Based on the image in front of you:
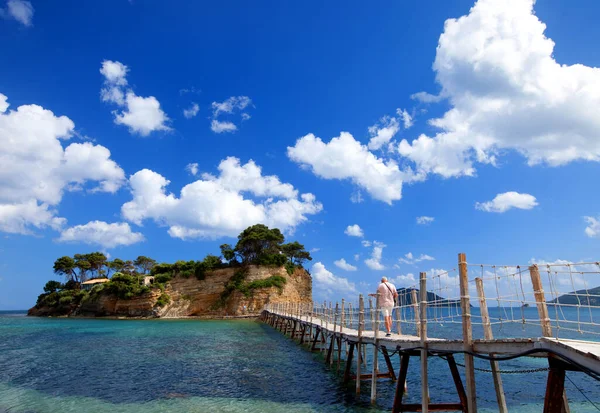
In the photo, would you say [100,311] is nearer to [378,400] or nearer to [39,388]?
[39,388]

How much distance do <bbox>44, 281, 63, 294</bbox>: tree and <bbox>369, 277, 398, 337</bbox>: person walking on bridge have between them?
73968 millimetres

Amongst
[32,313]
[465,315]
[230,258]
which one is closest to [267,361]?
[465,315]

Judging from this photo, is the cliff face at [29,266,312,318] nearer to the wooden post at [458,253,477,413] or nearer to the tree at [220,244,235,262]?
the tree at [220,244,235,262]

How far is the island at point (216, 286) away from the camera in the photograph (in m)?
52.8

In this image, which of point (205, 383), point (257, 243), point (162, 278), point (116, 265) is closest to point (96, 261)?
point (116, 265)

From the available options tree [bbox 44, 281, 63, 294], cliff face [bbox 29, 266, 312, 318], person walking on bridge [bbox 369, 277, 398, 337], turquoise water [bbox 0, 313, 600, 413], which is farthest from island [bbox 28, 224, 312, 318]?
person walking on bridge [bbox 369, 277, 398, 337]

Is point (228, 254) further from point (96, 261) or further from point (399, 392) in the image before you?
point (399, 392)

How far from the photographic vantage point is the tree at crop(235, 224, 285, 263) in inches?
2199

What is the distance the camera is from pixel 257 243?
185 feet

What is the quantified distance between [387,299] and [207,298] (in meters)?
47.4

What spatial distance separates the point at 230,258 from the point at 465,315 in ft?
170

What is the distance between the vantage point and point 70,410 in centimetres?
1127

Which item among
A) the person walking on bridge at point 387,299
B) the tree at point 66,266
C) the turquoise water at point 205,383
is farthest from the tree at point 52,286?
the person walking on bridge at point 387,299

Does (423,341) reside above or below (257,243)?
below
